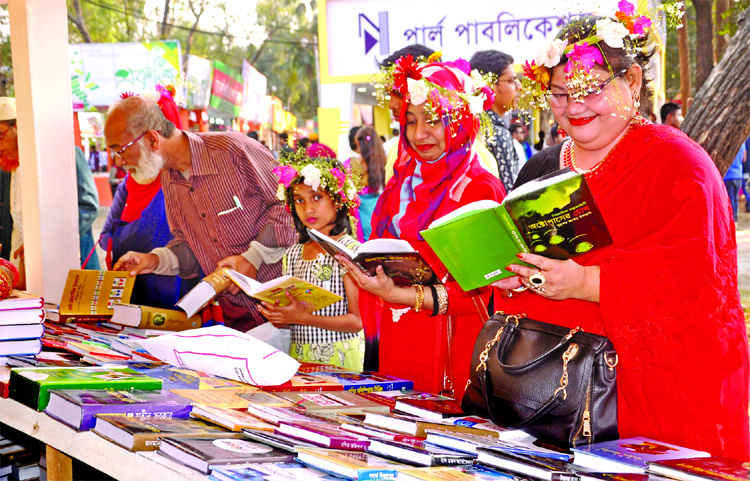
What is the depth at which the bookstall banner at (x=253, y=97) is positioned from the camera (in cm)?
2378

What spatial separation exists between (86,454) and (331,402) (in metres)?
0.64

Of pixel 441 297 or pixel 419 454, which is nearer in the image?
pixel 419 454

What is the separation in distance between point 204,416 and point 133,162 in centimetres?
230

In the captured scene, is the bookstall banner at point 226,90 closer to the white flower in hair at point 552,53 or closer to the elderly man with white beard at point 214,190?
the elderly man with white beard at point 214,190

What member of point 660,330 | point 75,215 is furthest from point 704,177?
point 75,215

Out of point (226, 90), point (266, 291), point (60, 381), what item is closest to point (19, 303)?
point (60, 381)

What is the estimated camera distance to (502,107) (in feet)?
15.7

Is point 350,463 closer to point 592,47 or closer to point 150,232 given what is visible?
point 592,47

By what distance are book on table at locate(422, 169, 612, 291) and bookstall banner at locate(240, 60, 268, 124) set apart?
2231 centimetres

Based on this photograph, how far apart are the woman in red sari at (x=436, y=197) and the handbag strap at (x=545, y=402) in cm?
67

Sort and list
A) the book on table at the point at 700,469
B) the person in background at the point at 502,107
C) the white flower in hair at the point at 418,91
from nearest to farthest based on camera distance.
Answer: the book on table at the point at 700,469
the white flower in hair at the point at 418,91
the person in background at the point at 502,107

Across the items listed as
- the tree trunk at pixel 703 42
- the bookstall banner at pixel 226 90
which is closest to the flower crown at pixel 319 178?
the tree trunk at pixel 703 42

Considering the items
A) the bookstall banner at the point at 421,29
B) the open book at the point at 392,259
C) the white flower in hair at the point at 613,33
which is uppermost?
the bookstall banner at the point at 421,29

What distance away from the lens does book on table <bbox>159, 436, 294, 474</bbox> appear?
1.57m
